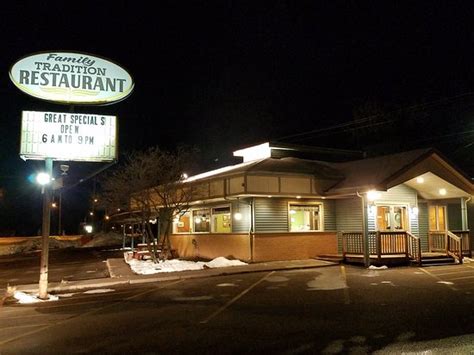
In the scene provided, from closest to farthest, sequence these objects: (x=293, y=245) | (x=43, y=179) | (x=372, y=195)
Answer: (x=43, y=179) < (x=372, y=195) < (x=293, y=245)

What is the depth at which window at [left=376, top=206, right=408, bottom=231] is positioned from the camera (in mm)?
23375

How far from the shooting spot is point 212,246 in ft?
84.0

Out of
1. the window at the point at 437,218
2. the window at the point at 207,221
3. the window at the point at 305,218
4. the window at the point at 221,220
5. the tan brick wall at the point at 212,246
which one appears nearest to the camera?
the tan brick wall at the point at 212,246

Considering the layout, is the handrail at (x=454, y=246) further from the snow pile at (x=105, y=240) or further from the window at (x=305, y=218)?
the snow pile at (x=105, y=240)

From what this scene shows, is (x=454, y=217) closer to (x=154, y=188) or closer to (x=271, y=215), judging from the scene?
(x=271, y=215)

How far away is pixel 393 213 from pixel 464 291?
1049 centimetres

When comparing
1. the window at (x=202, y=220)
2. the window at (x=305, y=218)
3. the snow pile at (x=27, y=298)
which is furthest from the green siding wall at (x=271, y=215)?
the snow pile at (x=27, y=298)

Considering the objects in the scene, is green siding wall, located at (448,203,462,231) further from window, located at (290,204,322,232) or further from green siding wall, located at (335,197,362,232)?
window, located at (290,204,322,232)

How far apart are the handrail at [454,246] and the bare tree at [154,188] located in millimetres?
12541

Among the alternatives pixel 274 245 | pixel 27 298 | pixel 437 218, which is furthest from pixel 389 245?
pixel 27 298

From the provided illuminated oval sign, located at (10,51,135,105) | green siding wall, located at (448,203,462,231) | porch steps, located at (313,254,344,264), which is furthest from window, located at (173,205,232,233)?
green siding wall, located at (448,203,462,231)

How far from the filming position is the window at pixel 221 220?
81.9ft

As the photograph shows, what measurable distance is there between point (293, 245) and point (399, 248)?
4872mm

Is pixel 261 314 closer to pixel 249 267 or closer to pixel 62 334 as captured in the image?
pixel 62 334
